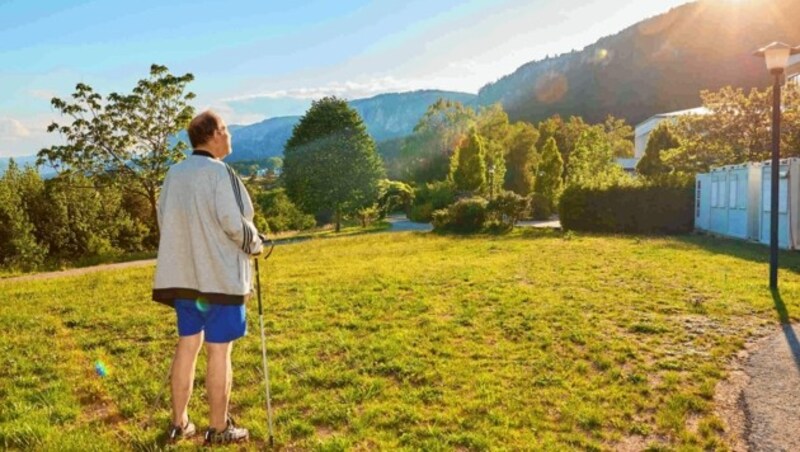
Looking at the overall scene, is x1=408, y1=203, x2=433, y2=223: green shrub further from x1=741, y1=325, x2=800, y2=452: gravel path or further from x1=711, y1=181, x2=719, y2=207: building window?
x1=741, y1=325, x2=800, y2=452: gravel path

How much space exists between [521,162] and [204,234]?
166 ft

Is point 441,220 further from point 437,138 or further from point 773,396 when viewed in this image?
point 437,138

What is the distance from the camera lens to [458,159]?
45344mm

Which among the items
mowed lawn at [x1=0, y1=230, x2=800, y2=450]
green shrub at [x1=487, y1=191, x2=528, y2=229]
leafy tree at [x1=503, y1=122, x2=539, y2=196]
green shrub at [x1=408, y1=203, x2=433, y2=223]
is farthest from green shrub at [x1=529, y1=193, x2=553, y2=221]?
mowed lawn at [x1=0, y1=230, x2=800, y2=450]

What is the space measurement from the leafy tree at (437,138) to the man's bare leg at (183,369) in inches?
2315

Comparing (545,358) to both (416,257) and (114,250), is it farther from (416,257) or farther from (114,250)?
(114,250)

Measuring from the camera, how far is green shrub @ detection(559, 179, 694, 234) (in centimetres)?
2156

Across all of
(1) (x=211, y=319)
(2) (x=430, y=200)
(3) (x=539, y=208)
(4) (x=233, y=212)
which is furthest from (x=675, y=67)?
(1) (x=211, y=319)

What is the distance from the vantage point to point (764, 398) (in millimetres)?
4215

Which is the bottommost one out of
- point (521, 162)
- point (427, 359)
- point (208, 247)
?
point (427, 359)

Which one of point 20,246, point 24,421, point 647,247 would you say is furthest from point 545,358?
point 20,246

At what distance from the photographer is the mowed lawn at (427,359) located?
3711mm

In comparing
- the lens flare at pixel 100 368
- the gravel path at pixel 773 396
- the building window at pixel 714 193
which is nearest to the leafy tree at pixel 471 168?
the building window at pixel 714 193

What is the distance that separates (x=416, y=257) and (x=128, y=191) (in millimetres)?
13203
